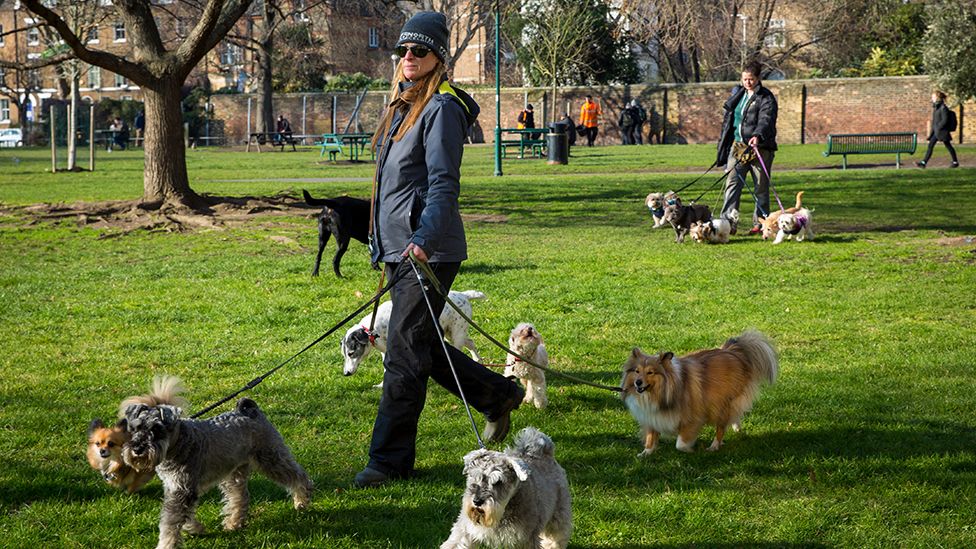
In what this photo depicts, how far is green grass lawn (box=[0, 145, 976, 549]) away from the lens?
485 cm

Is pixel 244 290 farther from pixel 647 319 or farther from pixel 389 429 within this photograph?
→ pixel 389 429

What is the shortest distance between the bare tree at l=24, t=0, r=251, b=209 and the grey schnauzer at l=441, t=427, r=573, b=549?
47.4 feet

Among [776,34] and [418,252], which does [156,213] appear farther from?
[776,34]

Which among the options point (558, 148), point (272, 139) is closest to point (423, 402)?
point (558, 148)

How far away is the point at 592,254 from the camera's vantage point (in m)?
13.3

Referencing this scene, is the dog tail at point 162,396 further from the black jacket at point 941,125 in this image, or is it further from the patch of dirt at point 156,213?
the black jacket at point 941,125

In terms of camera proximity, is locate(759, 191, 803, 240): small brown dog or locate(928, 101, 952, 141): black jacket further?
locate(928, 101, 952, 141): black jacket

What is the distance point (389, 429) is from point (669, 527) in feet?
4.78

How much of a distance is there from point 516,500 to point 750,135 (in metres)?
11.6

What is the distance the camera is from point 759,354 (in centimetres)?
602

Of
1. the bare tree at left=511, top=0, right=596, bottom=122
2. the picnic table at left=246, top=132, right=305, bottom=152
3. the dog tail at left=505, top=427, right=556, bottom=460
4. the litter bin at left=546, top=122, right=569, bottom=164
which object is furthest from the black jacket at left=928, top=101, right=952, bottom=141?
the picnic table at left=246, top=132, right=305, bottom=152

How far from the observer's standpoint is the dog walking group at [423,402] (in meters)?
4.17

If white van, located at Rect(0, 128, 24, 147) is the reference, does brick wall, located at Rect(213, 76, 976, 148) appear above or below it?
above

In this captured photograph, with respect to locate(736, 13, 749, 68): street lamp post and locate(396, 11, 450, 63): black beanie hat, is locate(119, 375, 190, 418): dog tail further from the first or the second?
locate(736, 13, 749, 68): street lamp post
